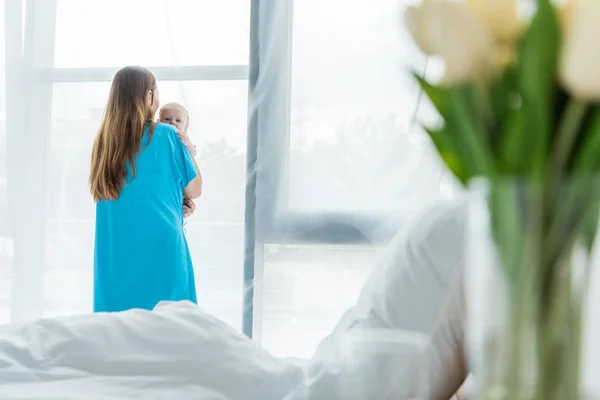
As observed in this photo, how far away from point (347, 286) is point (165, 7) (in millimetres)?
1310

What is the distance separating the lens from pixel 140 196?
2584 mm

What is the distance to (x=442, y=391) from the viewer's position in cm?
89

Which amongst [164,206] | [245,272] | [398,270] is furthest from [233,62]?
[398,270]

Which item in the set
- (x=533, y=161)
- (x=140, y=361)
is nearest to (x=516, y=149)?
(x=533, y=161)

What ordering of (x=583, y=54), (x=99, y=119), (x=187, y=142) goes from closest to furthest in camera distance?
(x=583, y=54), (x=187, y=142), (x=99, y=119)

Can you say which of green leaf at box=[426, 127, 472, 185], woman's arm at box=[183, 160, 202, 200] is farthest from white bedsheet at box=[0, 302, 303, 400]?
woman's arm at box=[183, 160, 202, 200]

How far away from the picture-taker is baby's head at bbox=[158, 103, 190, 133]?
8.78 ft

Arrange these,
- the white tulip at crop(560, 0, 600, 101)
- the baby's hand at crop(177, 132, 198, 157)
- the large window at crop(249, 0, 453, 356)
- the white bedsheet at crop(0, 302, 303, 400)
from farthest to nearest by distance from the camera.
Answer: the baby's hand at crop(177, 132, 198, 157)
the large window at crop(249, 0, 453, 356)
the white bedsheet at crop(0, 302, 303, 400)
the white tulip at crop(560, 0, 600, 101)

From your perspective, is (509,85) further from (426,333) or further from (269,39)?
(269,39)

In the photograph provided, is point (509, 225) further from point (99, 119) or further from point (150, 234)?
point (99, 119)

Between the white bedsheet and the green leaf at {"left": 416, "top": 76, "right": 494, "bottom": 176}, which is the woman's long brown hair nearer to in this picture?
the white bedsheet

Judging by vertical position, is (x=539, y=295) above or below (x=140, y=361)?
above

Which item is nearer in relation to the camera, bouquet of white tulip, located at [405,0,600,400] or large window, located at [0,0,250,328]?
bouquet of white tulip, located at [405,0,600,400]

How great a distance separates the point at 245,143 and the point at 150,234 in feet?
1.64
